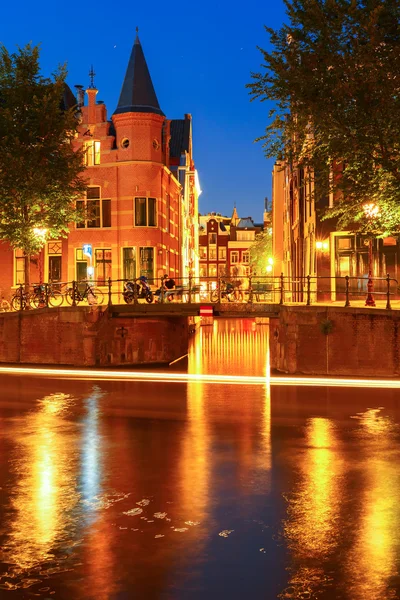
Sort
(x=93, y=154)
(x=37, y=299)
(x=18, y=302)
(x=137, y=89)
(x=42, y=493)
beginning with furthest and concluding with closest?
(x=93, y=154)
(x=137, y=89)
(x=18, y=302)
(x=37, y=299)
(x=42, y=493)

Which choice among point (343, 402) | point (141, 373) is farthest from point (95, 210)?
point (343, 402)

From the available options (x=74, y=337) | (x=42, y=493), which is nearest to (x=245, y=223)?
(x=74, y=337)

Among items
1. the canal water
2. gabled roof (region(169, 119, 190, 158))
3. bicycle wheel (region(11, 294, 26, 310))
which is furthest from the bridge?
gabled roof (region(169, 119, 190, 158))

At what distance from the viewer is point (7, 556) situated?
6.70 m

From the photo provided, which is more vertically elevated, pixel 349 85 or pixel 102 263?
pixel 349 85

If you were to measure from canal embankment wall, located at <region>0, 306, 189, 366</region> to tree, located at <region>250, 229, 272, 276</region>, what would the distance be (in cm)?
4159

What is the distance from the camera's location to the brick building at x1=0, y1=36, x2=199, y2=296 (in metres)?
38.3

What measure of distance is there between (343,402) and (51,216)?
53.4 ft

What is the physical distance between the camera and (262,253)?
238 ft

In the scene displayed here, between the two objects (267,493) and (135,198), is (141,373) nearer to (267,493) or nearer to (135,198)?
(267,493)

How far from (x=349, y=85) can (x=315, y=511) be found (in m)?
13.9

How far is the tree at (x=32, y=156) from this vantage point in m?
27.8

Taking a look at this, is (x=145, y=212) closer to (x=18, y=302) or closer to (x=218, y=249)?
(x=18, y=302)

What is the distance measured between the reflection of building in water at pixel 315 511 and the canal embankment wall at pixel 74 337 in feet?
47.8
